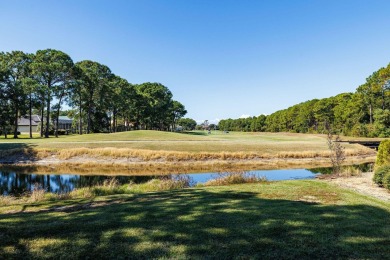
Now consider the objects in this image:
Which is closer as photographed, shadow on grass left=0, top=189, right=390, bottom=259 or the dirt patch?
shadow on grass left=0, top=189, right=390, bottom=259

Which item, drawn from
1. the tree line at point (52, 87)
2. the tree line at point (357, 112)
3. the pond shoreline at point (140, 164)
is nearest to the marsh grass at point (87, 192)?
the pond shoreline at point (140, 164)

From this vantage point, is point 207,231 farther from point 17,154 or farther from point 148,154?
point 17,154

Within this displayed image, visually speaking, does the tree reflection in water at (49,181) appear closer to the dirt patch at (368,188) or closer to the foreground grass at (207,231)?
the foreground grass at (207,231)

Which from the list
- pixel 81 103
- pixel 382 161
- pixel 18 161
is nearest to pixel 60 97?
pixel 81 103

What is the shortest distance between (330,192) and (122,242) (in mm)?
8500

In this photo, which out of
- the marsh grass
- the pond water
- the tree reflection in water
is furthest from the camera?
the pond water

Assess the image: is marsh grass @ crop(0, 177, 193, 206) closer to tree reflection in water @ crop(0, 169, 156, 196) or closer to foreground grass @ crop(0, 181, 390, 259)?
tree reflection in water @ crop(0, 169, 156, 196)

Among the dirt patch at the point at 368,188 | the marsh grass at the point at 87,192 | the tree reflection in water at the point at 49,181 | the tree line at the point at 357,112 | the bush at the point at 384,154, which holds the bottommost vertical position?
the tree reflection in water at the point at 49,181

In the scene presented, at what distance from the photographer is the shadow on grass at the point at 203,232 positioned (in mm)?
5129

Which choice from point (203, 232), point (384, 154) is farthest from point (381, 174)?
point (203, 232)

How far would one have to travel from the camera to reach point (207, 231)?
6137mm

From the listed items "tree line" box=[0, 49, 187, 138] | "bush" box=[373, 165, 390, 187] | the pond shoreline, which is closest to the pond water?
the pond shoreline

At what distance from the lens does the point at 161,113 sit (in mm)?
94312

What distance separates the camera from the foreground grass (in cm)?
514
